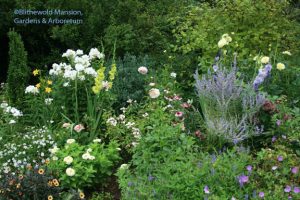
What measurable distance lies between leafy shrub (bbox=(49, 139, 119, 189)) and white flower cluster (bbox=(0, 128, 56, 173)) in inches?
8.8

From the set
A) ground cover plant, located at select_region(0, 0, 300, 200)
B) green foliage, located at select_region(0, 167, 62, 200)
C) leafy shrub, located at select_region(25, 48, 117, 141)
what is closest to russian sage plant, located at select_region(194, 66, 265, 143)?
ground cover plant, located at select_region(0, 0, 300, 200)

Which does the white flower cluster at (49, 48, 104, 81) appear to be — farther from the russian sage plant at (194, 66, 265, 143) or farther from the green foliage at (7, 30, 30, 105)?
the russian sage plant at (194, 66, 265, 143)

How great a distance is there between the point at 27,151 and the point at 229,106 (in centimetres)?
206

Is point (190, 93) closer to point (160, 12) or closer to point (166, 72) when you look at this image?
point (166, 72)

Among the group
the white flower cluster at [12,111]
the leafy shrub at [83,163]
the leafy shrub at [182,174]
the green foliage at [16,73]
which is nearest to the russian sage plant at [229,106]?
the leafy shrub at [182,174]

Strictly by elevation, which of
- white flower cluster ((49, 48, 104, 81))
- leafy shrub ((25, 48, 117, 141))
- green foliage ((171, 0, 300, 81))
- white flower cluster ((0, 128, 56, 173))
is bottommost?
white flower cluster ((0, 128, 56, 173))

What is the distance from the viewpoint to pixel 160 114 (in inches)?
184

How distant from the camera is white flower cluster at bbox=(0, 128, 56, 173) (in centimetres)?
473

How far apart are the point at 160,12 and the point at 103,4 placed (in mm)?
918

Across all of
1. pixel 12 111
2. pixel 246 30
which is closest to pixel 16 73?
pixel 12 111

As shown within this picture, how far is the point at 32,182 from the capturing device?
13.3 feet

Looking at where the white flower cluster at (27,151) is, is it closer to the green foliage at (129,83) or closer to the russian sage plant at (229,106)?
Answer: the green foliage at (129,83)

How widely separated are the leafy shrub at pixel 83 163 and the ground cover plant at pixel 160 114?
0.01 meters

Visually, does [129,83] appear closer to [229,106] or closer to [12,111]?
[12,111]
